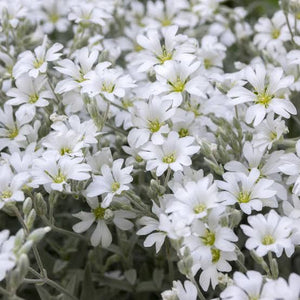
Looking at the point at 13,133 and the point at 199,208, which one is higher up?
the point at 199,208

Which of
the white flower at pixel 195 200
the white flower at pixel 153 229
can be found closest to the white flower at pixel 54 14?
the white flower at pixel 153 229

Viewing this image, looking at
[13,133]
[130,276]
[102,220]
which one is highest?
[13,133]

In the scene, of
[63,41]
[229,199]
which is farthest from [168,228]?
[63,41]

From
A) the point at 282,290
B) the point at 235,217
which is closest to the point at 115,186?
the point at 235,217

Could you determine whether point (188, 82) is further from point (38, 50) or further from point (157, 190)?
point (38, 50)

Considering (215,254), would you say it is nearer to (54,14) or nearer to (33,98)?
(33,98)

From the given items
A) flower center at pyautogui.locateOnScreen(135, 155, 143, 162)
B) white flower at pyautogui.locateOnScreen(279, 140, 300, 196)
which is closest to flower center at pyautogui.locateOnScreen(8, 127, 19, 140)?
flower center at pyautogui.locateOnScreen(135, 155, 143, 162)
